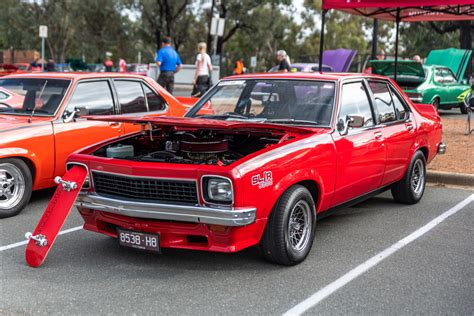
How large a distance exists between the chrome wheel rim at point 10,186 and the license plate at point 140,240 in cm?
226

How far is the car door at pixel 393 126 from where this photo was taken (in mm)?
6277

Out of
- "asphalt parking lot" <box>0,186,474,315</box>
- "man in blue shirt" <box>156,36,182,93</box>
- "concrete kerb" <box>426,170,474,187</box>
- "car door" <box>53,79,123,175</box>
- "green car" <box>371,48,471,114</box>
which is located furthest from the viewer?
"green car" <box>371,48,471,114</box>

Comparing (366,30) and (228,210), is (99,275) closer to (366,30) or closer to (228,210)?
(228,210)

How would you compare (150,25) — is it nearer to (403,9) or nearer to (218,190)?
(403,9)

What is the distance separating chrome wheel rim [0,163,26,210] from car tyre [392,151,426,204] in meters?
4.21

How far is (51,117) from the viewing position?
271 inches

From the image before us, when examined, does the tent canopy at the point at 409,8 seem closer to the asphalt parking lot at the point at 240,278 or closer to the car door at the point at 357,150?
the car door at the point at 357,150

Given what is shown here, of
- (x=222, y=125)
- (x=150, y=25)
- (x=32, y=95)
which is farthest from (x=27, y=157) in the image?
(x=150, y=25)

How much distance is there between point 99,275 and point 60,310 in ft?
2.28

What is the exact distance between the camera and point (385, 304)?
4012mm

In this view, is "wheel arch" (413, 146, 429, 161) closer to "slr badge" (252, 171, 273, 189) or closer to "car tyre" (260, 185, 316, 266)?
"car tyre" (260, 185, 316, 266)

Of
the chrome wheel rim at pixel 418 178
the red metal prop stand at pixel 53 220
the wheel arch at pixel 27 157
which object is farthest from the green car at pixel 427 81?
the red metal prop stand at pixel 53 220

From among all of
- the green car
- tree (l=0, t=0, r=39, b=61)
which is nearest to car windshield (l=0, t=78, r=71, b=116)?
the green car

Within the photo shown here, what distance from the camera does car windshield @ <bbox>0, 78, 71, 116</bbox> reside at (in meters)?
7.08
